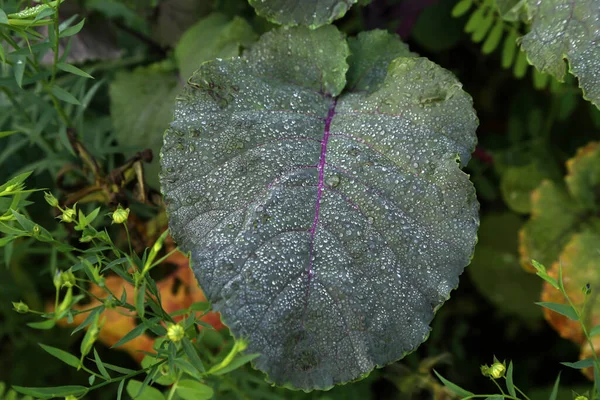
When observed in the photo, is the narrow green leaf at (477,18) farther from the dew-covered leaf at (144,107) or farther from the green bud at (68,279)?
the green bud at (68,279)

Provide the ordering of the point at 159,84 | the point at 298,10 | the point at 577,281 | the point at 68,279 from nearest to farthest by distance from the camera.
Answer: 1. the point at 68,279
2. the point at 298,10
3. the point at 577,281
4. the point at 159,84

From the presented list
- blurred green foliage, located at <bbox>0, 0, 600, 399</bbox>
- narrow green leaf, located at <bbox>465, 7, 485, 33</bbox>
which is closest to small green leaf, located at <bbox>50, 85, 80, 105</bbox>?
blurred green foliage, located at <bbox>0, 0, 600, 399</bbox>

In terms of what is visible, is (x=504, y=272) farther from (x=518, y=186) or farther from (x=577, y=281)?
(x=577, y=281)

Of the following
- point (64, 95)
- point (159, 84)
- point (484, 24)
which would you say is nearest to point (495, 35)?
point (484, 24)

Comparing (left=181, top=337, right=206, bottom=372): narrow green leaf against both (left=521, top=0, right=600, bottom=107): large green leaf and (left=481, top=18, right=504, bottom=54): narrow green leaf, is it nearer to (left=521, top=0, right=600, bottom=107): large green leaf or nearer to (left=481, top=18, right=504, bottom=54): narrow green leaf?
(left=521, top=0, right=600, bottom=107): large green leaf

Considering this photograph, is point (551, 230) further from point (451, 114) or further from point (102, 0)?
point (102, 0)

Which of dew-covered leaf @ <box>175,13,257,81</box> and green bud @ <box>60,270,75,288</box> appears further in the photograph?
dew-covered leaf @ <box>175,13,257,81</box>

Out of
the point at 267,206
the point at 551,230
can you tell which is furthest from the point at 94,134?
the point at 551,230
